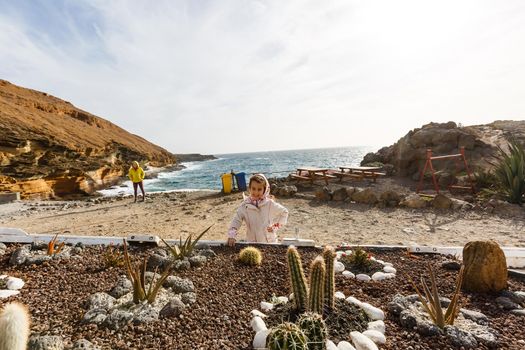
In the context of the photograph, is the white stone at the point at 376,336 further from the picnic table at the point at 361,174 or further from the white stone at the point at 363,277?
the picnic table at the point at 361,174

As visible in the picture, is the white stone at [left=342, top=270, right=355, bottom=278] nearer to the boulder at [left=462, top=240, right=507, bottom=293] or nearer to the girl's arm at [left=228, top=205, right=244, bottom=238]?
the boulder at [left=462, top=240, right=507, bottom=293]

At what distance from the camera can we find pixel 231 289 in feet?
9.25

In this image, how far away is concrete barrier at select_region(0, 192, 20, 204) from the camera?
1463 centimetres

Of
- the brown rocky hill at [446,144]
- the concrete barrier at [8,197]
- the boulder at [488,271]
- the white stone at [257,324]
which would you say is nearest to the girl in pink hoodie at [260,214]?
the white stone at [257,324]

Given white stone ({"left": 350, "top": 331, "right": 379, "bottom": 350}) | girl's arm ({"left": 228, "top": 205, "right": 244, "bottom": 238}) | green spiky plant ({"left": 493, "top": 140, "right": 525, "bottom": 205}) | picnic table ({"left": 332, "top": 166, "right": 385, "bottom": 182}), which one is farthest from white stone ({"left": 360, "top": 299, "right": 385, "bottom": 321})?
picnic table ({"left": 332, "top": 166, "right": 385, "bottom": 182})

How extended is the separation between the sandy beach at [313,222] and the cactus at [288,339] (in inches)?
185

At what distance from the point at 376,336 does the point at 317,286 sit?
1.64ft

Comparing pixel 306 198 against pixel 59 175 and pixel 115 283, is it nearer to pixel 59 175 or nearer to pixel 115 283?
pixel 115 283

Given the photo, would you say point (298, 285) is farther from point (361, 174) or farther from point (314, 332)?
point (361, 174)

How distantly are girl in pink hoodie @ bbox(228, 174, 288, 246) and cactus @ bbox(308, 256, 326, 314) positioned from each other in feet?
6.65

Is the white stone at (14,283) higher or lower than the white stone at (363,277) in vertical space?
higher

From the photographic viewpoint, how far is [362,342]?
186 cm

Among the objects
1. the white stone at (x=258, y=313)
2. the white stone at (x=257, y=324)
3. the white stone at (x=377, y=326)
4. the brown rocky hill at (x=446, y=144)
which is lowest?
the white stone at (x=377, y=326)

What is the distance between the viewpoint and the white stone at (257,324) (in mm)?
2044
